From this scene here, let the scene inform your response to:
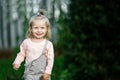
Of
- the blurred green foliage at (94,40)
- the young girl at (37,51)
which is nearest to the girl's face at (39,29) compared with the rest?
the young girl at (37,51)

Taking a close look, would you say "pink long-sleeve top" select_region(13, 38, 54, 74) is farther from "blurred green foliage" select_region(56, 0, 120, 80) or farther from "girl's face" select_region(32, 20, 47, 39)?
"blurred green foliage" select_region(56, 0, 120, 80)

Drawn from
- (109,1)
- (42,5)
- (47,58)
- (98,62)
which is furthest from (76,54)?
(47,58)

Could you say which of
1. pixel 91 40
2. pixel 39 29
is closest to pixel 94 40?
pixel 91 40

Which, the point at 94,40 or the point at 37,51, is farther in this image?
the point at 94,40

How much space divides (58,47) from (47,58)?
606 centimetres

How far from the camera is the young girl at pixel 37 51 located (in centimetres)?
471

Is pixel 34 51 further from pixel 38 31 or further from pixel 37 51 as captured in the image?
pixel 38 31

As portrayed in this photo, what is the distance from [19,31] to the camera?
625 inches

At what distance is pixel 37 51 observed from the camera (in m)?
4.71

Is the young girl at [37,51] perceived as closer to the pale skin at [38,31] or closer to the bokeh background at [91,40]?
the pale skin at [38,31]

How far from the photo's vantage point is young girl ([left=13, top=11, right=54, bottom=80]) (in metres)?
4.71

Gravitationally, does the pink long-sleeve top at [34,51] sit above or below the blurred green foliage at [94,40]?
above

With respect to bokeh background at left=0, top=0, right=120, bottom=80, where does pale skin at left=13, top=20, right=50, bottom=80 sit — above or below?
above

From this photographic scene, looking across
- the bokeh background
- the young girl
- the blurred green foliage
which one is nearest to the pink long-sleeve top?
the young girl
